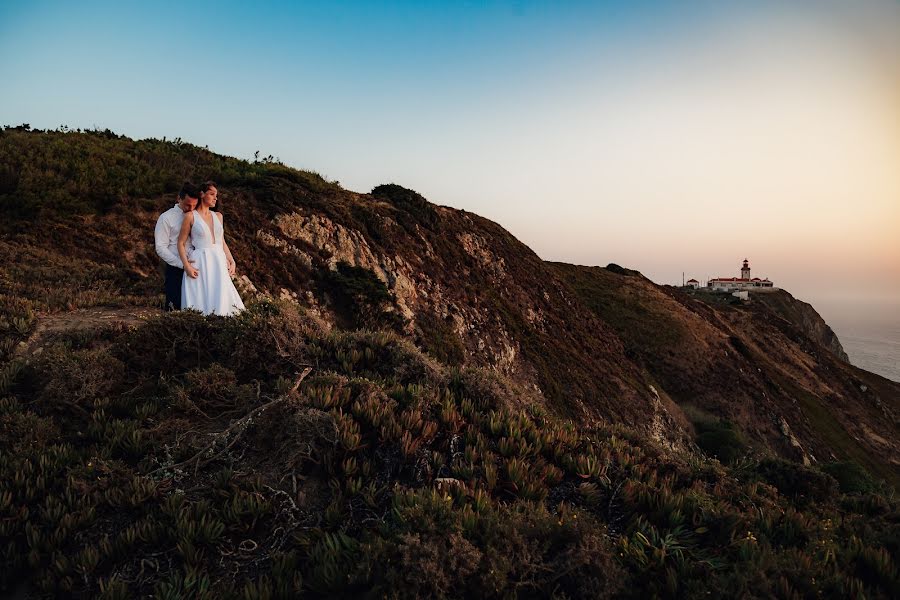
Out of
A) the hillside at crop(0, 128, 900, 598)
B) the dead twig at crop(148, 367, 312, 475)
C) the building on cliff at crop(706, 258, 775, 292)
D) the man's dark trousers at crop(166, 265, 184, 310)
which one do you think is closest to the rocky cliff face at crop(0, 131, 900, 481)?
the hillside at crop(0, 128, 900, 598)

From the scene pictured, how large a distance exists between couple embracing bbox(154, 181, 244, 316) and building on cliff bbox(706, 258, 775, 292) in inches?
5805

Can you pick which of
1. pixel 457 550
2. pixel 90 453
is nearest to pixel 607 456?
pixel 457 550

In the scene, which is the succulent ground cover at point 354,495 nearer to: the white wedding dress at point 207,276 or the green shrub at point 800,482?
the green shrub at point 800,482

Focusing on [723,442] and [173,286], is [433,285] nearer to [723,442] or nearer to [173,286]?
[173,286]

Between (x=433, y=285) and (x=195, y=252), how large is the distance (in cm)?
1632

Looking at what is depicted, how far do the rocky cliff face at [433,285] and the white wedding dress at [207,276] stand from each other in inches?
108

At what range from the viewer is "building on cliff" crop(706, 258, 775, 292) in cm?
13338

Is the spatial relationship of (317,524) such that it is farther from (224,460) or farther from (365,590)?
(224,460)

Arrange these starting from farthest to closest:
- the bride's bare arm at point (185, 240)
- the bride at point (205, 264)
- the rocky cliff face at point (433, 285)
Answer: the rocky cliff face at point (433, 285), the bride at point (205, 264), the bride's bare arm at point (185, 240)

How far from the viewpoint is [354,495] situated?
416cm

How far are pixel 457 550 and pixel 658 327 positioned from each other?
42780 millimetres

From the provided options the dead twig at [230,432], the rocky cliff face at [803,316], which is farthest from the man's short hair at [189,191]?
the rocky cliff face at [803,316]

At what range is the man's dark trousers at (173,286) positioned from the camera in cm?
879

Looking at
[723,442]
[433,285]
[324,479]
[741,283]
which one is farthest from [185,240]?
[741,283]
